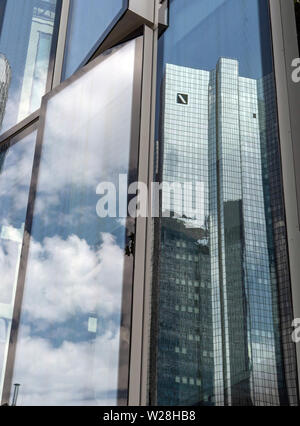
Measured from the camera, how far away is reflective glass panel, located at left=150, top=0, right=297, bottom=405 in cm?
127

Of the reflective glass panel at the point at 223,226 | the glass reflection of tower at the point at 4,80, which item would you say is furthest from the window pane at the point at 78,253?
the glass reflection of tower at the point at 4,80

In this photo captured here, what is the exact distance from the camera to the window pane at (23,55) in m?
2.63

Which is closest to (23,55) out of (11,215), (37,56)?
(37,56)

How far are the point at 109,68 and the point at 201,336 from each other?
1.09 meters

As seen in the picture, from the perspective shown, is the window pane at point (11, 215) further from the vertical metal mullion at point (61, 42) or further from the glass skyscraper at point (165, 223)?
the vertical metal mullion at point (61, 42)

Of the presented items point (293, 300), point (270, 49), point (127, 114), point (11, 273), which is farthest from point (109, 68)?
point (293, 300)

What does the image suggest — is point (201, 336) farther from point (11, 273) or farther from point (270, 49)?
point (11, 273)

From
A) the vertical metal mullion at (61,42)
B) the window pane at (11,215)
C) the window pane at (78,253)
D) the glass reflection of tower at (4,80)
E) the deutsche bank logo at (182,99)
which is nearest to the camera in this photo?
the window pane at (78,253)

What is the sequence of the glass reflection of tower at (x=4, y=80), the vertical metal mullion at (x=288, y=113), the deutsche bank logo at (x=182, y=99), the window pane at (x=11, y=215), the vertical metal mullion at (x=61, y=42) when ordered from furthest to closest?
the glass reflection of tower at (x=4, y=80) → the vertical metal mullion at (x=61, y=42) → the window pane at (x=11, y=215) → the deutsche bank logo at (x=182, y=99) → the vertical metal mullion at (x=288, y=113)

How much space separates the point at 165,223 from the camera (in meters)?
1.58

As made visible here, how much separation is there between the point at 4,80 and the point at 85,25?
596mm

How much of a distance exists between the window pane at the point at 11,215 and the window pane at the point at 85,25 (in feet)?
1.34

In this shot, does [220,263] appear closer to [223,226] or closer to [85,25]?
[223,226]

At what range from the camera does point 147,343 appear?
1465mm
